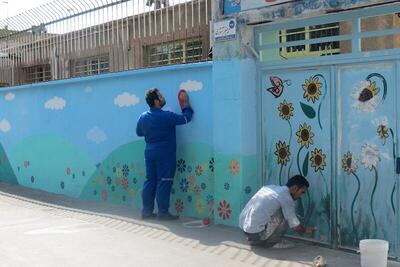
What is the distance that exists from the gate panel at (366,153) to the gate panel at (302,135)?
0.65ft

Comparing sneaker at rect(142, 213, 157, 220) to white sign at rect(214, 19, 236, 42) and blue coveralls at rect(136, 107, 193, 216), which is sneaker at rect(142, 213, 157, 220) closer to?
blue coveralls at rect(136, 107, 193, 216)

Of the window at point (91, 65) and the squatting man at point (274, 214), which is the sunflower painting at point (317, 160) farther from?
the window at point (91, 65)

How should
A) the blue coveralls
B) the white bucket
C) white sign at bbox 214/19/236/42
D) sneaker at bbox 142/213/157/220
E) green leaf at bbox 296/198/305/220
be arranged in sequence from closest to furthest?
1. the white bucket
2. green leaf at bbox 296/198/305/220
3. white sign at bbox 214/19/236/42
4. the blue coveralls
5. sneaker at bbox 142/213/157/220

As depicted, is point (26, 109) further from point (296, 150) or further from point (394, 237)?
point (394, 237)

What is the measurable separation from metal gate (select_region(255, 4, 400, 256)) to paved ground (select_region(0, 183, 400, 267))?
1.55 feet

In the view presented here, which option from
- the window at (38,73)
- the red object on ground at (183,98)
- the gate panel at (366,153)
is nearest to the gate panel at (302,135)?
the gate panel at (366,153)

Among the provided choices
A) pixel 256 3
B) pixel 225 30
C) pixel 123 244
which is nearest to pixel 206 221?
pixel 123 244

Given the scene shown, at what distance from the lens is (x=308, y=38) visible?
679 cm

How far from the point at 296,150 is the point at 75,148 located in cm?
495

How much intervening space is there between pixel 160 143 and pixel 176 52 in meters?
2.72

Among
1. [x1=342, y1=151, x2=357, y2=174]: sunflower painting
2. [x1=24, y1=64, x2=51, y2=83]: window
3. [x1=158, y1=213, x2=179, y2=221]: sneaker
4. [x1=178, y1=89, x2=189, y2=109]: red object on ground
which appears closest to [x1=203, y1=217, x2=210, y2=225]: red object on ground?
[x1=158, y1=213, x2=179, y2=221]: sneaker

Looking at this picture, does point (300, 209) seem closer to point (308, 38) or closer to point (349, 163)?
point (349, 163)

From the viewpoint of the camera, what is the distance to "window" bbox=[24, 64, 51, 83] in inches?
500

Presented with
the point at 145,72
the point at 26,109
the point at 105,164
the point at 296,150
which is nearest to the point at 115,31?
the point at 145,72
